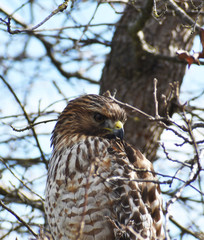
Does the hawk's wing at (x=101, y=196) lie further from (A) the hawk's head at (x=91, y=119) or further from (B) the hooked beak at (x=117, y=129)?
(A) the hawk's head at (x=91, y=119)

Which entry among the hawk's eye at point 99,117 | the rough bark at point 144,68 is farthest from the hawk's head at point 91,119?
the rough bark at point 144,68

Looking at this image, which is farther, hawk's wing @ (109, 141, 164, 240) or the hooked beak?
the hooked beak

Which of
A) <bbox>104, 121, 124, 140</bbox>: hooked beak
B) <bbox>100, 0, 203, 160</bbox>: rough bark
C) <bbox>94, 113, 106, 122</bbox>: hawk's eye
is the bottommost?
<bbox>104, 121, 124, 140</bbox>: hooked beak

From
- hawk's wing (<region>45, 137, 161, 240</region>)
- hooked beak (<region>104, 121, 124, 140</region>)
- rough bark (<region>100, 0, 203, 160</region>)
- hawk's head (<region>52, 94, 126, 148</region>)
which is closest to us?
hawk's wing (<region>45, 137, 161, 240</region>)

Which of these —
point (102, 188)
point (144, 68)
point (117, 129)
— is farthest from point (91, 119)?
point (144, 68)

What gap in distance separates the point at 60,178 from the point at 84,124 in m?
0.80

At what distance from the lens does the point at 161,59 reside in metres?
4.88

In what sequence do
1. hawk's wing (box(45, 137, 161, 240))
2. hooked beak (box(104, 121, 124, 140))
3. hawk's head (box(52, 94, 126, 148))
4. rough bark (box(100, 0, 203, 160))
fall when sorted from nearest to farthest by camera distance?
hawk's wing (box(45, 137, 161, 240)), hooked beak (box(104, 121, 124, 140)), hawk's head (box(52, 94, 126, 148)), rough bark (box(100, 0, 203, 160))

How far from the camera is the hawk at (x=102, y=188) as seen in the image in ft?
11.9

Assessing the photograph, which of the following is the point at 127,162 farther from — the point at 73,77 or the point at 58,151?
the point at 73,77

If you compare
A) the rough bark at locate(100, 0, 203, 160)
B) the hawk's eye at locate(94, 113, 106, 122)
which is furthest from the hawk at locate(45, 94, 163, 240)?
the rough bark at locate(100, 0, 203, 160)

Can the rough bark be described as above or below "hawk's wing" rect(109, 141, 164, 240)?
above

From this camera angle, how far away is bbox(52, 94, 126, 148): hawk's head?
14.0ft

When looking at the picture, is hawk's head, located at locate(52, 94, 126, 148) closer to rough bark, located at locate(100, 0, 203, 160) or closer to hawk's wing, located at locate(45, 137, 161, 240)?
hawk's wing, located at locate(45, 137, 161, 240)
